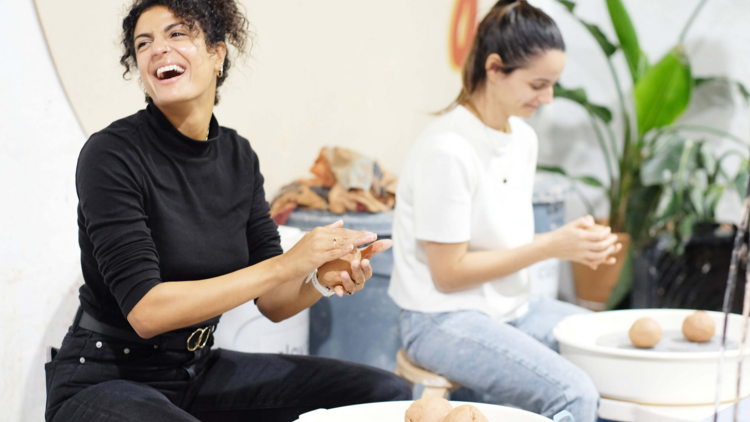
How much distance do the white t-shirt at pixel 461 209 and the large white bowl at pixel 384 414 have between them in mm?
446

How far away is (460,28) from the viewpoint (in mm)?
2674

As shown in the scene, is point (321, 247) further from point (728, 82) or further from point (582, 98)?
point (728, 82)

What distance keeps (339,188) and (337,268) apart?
88 cm

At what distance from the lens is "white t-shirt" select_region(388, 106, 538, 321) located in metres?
1.32

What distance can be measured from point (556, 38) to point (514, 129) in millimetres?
262

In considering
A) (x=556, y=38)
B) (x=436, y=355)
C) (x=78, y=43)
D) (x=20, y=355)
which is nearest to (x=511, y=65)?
(x=556, y=38)

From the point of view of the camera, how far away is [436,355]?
51.4 inches

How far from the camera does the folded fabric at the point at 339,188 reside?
1.90 m

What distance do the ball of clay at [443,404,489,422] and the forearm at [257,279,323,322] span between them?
16.5 inches

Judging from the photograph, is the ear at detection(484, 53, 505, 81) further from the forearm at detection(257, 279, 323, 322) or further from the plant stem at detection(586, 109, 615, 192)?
the plant stem at detection(586, 109, 615, 192)

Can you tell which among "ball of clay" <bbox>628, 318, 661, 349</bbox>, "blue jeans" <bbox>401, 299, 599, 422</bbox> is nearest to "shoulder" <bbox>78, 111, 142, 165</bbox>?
"blue jeans" <bbox>401, 299, 599, 422</bbox>

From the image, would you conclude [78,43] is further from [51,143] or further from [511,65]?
[511,65]

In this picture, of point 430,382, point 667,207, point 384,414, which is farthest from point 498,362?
point 667,207

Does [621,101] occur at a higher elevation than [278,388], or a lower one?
higher
